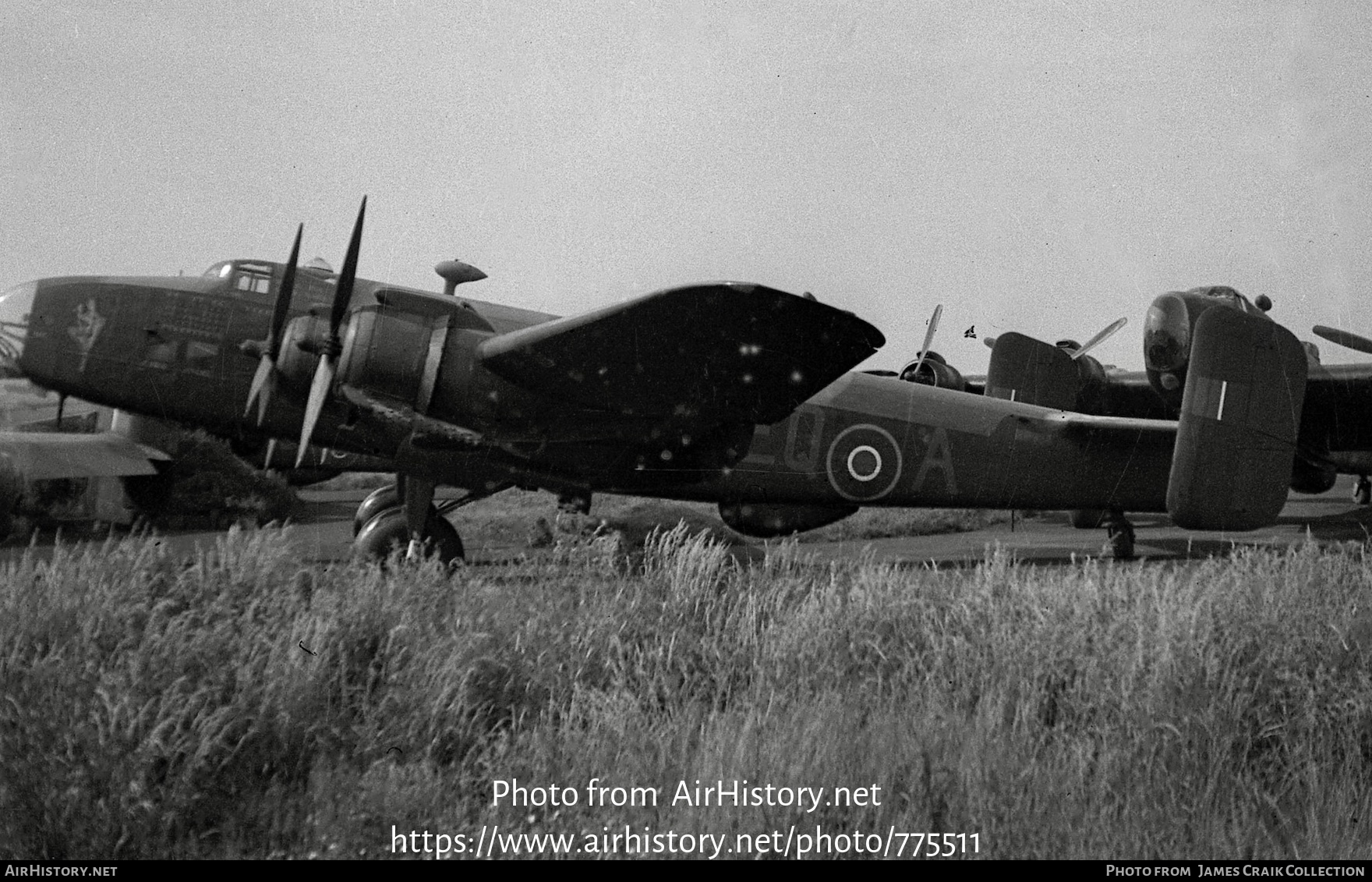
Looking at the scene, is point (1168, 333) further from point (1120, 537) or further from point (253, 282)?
point (253, 282)

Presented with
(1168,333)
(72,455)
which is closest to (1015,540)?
(1168,333)

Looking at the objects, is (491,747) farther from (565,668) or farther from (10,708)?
(10,708)

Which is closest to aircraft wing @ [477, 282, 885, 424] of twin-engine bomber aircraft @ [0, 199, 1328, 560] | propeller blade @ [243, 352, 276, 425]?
twin-engine bomber aircraft @ [0, 199, 1328, 560]

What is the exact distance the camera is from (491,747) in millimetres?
3602

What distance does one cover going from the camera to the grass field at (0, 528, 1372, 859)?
299 cm

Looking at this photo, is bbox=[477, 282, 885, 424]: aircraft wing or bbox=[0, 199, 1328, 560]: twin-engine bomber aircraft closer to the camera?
bbox=[477, 282, 885, 424]: aircraft wing

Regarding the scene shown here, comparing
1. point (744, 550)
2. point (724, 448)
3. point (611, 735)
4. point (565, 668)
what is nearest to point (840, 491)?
point (724, 448)

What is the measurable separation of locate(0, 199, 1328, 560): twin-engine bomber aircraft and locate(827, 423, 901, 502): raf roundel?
0.06ft

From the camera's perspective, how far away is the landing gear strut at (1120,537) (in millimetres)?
10391

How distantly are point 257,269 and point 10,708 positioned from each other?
608 centimetres

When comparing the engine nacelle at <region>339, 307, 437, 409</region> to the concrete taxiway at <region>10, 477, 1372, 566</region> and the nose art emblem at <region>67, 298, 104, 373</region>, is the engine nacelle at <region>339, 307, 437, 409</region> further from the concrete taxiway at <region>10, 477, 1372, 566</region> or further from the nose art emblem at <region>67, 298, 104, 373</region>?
the nose art emblem at <region>67, 298, 104, 373</region>

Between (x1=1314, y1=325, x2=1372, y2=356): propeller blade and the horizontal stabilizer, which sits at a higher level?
(x1=1314, y1=325, x2=1372, y2=356): propeller blade

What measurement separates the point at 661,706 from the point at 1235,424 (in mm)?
6186

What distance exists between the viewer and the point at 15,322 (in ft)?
27.0
